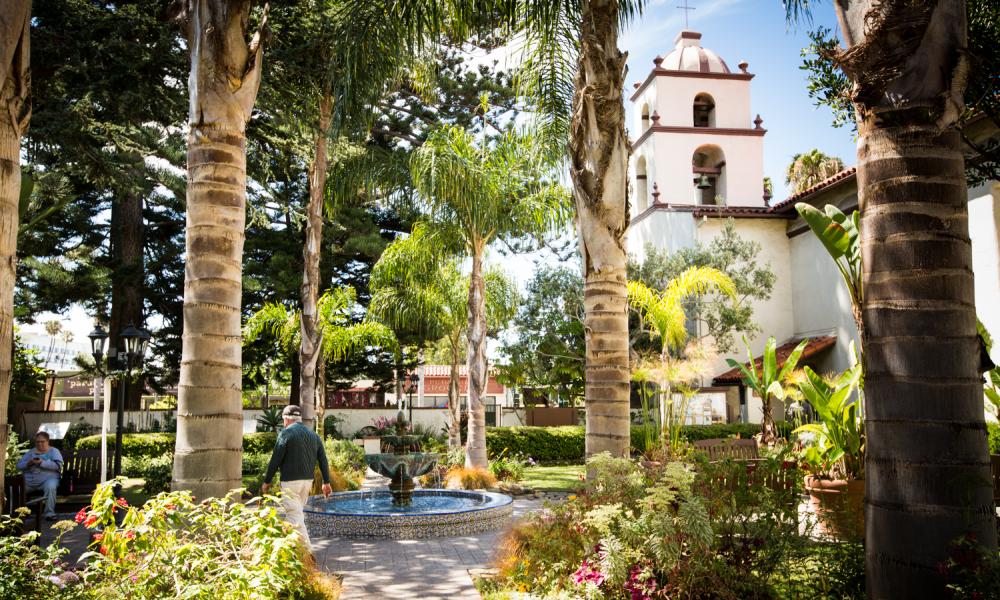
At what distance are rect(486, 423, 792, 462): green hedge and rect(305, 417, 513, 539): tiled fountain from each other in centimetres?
763

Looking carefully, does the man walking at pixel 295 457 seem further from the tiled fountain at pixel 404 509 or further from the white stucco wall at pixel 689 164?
the white stucco wall at pixel 689 164

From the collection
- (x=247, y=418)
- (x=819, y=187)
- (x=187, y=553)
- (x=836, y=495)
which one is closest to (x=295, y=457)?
(x=187, y=553)

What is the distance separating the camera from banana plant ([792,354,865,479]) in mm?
8547

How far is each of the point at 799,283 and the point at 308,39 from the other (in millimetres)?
20867

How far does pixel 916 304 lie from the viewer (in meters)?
3.59

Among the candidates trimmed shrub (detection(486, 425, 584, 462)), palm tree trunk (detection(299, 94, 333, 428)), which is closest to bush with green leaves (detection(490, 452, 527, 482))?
trimmed shrub (detection(486, 425, 584, 462))

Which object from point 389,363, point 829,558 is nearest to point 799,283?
point 389,363

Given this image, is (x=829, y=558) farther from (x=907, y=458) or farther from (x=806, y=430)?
(x=806, y=430)

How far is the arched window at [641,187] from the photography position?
29984 millimetres

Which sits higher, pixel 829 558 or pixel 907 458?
pixel 907 458

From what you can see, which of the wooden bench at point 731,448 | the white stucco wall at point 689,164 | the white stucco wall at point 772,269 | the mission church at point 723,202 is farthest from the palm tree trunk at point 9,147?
the white stucco wall at point 689,164

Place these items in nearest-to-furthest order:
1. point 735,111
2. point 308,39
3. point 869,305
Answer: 1. point 869,305
2. point 308,39
3. point 735,111

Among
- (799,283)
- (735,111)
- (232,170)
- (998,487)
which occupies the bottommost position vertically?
(998,487)

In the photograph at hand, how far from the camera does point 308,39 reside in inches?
423
